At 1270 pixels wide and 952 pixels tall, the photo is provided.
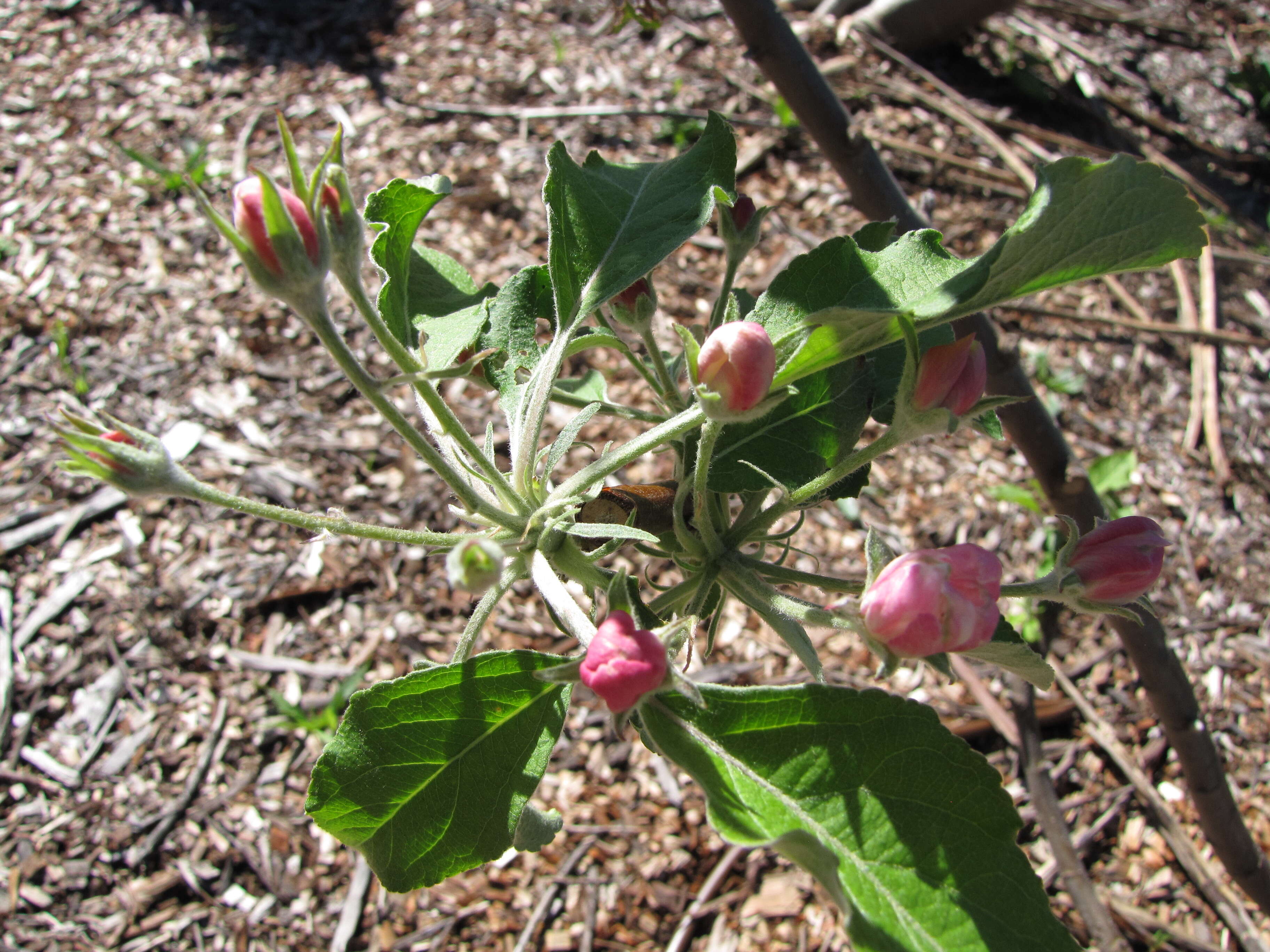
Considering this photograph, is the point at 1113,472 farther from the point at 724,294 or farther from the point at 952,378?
the point at 952,378

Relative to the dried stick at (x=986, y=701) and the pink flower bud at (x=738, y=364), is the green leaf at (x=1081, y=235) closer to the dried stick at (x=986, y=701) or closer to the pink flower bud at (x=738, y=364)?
the pink flower bud at (x=738, y=364)

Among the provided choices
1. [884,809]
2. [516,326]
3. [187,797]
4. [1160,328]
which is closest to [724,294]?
[516,326]

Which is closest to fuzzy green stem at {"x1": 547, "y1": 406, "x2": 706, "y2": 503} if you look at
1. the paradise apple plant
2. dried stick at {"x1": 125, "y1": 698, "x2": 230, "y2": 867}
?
the paradise apple plant

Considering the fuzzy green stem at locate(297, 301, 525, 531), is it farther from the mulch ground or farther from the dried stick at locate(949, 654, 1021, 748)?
the dried stick at locate(949, 654, 1021, 748)

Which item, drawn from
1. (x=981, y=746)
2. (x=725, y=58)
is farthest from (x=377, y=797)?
(x=725, y=58)

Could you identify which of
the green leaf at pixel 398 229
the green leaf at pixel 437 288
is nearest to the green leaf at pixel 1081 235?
the green leaf at pixel 398 229

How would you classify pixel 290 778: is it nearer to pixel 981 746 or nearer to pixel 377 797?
pixel 377 797
